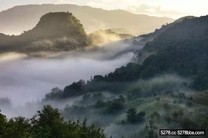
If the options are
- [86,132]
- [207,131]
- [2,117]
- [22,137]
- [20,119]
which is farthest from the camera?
[207,131]

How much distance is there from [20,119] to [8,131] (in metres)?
8.24

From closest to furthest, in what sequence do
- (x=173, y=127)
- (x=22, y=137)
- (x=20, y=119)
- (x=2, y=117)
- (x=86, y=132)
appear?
(x=22, y=137), (x=2, y=117), (x=20, y=119), (x=86, y=132), (x=173, y=127)

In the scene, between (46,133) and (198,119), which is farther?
(198,119)

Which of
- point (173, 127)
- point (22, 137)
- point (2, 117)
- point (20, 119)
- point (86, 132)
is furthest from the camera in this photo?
point (173, 127)

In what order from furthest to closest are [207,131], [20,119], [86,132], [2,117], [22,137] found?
[207,131], [86,132], [20,119], [2,117], [22,137]

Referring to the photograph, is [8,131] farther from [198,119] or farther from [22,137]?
[198,119]

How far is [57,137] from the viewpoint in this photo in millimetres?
79125

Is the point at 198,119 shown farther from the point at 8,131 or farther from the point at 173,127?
the point at 8,131

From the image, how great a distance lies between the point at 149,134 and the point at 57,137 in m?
117

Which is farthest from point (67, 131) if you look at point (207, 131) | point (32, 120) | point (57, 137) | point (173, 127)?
point (173, 127)

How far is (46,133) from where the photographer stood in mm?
76812

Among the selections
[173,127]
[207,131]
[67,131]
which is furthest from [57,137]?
[173,127]

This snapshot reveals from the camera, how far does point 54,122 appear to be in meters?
80.5

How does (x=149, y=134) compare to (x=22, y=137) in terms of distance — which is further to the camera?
(x=149, y=134)
